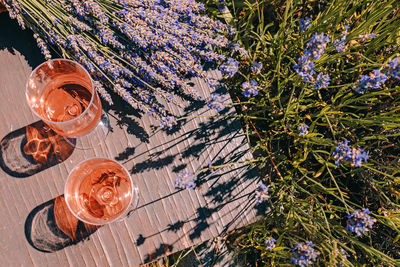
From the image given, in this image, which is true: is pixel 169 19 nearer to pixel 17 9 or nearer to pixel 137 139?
pixel 137 139

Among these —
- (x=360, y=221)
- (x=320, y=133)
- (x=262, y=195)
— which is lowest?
(x=360, y=221)

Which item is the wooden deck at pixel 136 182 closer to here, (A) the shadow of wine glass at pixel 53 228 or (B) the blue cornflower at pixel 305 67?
(A) the shadow of wine glass at pixel 53 228

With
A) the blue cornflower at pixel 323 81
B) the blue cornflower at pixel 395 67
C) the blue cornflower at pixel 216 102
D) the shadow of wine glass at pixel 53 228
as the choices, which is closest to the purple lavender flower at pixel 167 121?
the blue cornflower at pixel 216 102

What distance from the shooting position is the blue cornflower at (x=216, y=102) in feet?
4.67

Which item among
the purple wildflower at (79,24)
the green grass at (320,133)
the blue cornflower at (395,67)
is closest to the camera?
the blue cornflower at (395,67)

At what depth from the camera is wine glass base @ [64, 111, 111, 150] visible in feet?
4.93

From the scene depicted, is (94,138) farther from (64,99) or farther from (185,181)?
(185,181)

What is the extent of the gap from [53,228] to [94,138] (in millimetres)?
557

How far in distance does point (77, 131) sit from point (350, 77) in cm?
205

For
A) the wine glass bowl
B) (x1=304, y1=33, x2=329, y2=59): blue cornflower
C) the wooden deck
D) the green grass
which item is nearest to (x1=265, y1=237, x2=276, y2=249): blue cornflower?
the green grass

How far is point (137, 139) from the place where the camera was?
4.98 ft

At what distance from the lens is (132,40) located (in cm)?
135

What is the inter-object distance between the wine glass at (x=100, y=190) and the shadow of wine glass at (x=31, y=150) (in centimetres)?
28

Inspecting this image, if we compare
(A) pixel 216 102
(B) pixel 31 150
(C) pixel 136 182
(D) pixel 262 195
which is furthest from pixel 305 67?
(B) pixel 31 150
